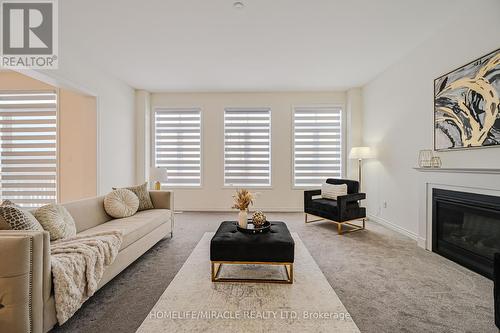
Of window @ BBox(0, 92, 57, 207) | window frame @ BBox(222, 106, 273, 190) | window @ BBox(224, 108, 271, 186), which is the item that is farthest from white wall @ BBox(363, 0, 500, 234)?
window @ BBox(0, 92, 57, 207)

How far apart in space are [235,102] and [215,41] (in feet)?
7.18

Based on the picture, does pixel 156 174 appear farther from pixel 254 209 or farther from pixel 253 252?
pixel 253 252

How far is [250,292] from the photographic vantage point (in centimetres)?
204

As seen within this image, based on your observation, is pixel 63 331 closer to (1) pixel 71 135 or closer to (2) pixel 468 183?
(1) pixel 71 135

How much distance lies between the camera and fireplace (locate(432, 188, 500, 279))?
2348mm

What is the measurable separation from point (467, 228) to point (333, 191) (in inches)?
76.0

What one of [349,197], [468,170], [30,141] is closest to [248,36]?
[349,197]

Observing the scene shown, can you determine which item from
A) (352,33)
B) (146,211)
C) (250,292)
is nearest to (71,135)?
(146,211)

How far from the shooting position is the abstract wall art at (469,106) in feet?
7.67

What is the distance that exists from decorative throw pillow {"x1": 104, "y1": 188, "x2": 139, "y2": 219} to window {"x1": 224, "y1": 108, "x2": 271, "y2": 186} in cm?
249

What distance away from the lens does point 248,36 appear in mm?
3086

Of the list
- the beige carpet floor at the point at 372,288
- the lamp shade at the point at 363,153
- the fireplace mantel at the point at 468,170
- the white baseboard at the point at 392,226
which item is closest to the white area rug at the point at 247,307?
the beige carpet floor at the point at 372,288

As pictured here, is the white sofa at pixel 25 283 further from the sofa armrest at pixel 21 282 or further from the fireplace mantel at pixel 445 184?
the fireplace mantel at pixel 445 184

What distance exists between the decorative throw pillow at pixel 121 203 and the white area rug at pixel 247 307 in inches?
53.2
